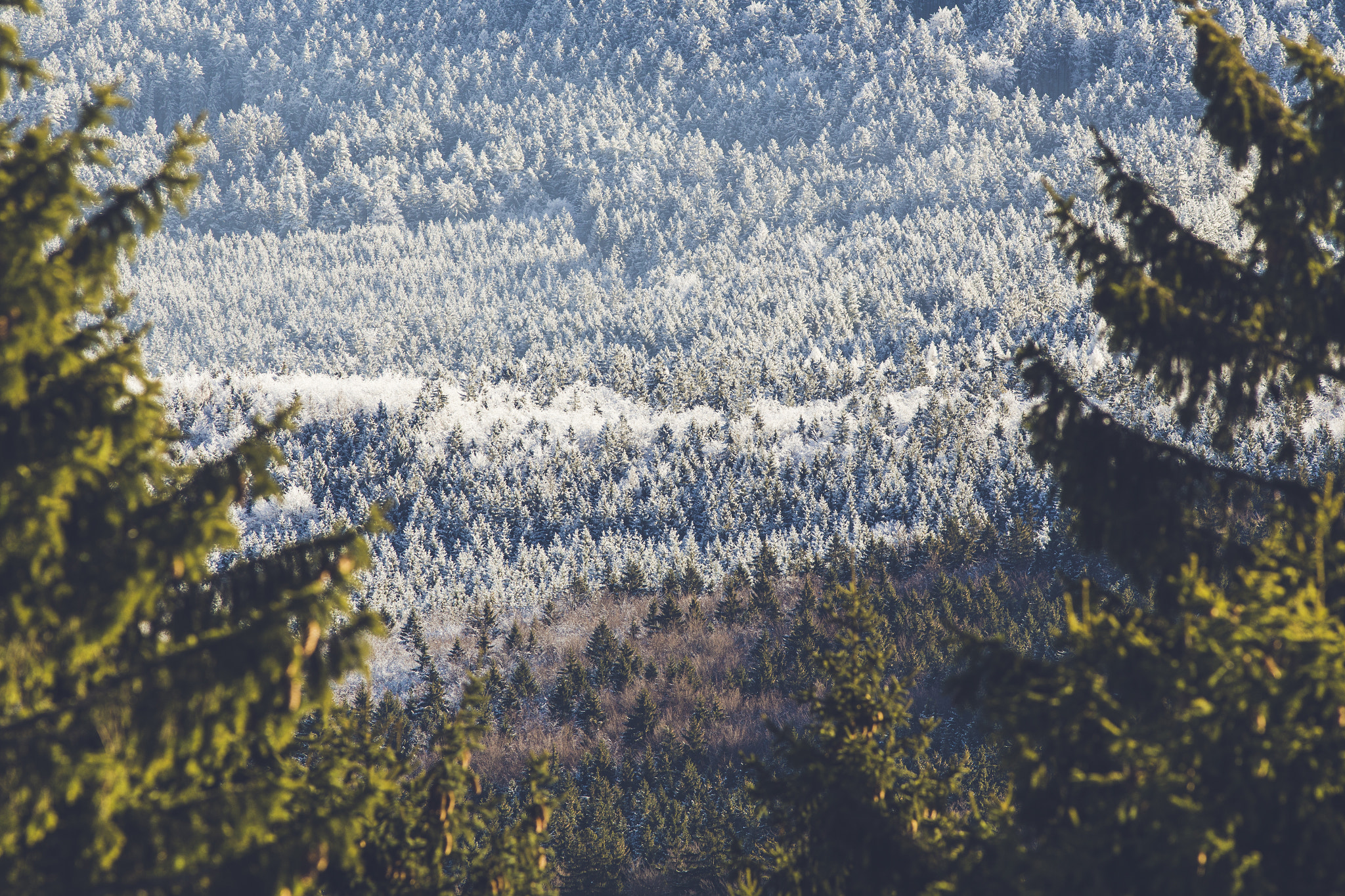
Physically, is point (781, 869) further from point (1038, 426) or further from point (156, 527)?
point (156, 527)

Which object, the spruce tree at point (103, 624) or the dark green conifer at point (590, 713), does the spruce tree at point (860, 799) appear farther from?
the dark green conifer at point (590, 713)

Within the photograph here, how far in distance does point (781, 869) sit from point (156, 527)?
924 cm

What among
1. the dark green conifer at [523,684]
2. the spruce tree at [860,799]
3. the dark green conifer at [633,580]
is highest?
the spruce tree at [860,799]

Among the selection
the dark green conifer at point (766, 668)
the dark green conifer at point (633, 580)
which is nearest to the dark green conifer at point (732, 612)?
the dark green conifer at point (766, 668)

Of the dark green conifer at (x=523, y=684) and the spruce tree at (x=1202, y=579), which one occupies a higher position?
the spruce tree at (x=1202, y=579)

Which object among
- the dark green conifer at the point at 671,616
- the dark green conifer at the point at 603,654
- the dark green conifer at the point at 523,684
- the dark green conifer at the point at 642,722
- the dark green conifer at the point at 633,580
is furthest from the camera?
the dark green conifer at the point at 633,580

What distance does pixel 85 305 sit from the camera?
7176mm

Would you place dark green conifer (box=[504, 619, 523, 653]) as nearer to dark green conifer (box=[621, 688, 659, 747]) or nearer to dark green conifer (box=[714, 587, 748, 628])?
dark green conifer (box=[714, 587, 748, 628])

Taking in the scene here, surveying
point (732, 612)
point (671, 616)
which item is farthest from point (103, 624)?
point (732, 612)

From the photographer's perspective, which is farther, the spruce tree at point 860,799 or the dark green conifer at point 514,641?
the dark green conifer at point 514,641

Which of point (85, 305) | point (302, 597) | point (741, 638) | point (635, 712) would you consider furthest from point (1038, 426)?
point (741, 638)

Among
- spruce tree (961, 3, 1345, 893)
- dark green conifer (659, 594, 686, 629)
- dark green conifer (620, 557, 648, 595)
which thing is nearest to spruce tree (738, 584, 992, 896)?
spruce tree (961, 3, 1345, 893)

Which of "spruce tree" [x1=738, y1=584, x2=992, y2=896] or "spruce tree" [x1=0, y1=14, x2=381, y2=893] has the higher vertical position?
"spruce tree" [x1=0, y1=14, x2=381, y2=893]

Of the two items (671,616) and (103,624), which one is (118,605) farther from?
(671,616)
